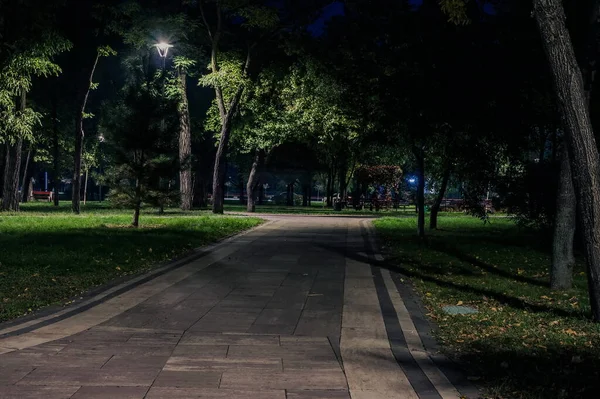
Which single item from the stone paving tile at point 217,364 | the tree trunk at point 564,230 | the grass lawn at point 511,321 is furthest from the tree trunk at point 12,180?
the stone paving tile at point 217,364

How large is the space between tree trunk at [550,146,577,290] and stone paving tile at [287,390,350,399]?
627 cm

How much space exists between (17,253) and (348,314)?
7.90 m

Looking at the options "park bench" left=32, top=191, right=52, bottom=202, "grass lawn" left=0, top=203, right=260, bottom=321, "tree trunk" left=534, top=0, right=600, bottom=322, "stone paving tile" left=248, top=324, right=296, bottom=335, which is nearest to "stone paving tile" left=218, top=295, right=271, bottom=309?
"stone paving tile" left=248, top=324, right=296, bottom=335

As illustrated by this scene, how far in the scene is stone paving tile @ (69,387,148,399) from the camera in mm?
4625

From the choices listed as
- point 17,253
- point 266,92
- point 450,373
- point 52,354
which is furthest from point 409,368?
point 266,92

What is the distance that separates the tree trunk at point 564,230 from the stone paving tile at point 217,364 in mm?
6138

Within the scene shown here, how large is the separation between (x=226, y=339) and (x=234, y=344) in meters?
0.23

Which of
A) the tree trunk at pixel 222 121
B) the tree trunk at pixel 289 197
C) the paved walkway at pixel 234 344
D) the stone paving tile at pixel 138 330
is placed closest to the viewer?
the paved walkway at pixel 234 344

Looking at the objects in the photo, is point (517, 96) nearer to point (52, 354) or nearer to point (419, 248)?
point (419, 248)

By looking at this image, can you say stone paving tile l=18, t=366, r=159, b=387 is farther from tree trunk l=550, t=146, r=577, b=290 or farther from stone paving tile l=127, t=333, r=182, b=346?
tree trunk l=550, t=146, r=577, b=290

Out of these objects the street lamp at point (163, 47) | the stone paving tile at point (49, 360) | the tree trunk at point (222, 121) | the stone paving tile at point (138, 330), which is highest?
the street lamp at point (163, 47)

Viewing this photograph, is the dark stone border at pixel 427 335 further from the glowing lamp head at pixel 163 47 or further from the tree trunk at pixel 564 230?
the glowing lamp head at pixel 163 47

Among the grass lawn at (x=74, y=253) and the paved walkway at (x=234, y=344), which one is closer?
the paved walkway at (x=234, y=344)

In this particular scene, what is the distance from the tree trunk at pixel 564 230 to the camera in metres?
9.58
